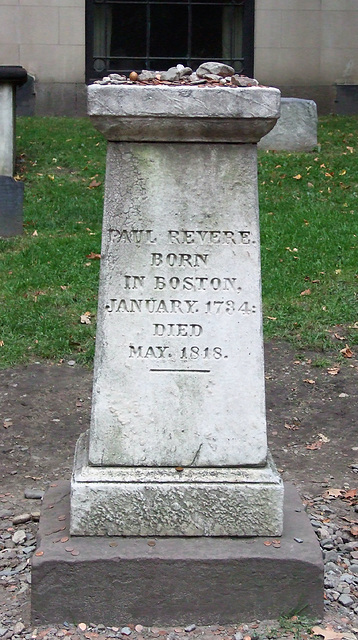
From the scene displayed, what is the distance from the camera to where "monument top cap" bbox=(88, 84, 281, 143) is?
3.36m

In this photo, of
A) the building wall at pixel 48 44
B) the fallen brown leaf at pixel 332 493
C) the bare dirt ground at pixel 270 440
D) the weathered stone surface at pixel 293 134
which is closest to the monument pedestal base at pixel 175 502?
the bare dirt ground at pixel 270 440

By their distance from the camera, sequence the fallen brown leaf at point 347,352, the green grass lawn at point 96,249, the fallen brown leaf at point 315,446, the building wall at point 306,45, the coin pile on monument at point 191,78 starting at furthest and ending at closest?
the building wall at point 306,45, the green grass lawn at point 96,249, the fallen brown leaf at point 347,352, the fallen brown leaf at point 315,446, the coin pile on monument at point 191,78

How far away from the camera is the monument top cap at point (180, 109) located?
336cm

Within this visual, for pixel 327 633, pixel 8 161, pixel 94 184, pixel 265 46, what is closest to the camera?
pixel 327 633

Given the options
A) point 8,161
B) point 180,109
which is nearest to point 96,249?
point 8,161

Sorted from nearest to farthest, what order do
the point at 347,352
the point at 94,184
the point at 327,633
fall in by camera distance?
the point at 327,633 → the point at 347,352 → the point at 94,184

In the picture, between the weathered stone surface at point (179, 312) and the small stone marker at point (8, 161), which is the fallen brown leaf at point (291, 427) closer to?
the weathered stone surface at point (179, 312)

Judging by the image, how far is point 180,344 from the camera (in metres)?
3.62

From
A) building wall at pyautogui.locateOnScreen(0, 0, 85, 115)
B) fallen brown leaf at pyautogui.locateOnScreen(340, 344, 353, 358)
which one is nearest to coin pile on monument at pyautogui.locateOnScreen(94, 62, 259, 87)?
fallen brown leaf at pyautogui.locateOnScreen(340, 344, 353, 358)

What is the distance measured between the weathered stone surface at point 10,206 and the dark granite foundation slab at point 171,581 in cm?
569

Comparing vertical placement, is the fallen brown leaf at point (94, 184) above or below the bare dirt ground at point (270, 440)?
above

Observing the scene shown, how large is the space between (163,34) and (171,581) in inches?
482

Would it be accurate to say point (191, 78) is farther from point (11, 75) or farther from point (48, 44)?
point (48, 44)

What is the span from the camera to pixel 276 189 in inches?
415
